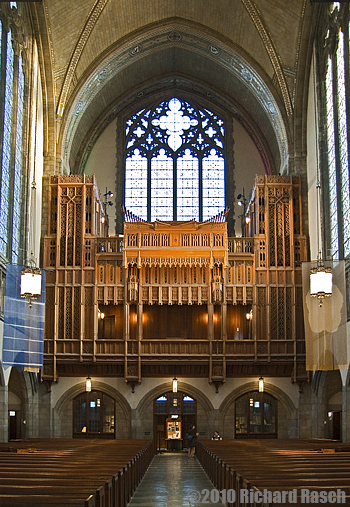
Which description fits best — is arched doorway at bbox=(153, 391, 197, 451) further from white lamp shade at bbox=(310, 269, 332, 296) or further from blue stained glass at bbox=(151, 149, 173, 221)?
white lamp shade at bbox=(310, 269, 332, 296)

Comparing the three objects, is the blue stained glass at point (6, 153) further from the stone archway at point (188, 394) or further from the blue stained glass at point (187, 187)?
the blue stained glass at point (187, 187)

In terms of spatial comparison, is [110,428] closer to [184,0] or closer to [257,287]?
[257,287]

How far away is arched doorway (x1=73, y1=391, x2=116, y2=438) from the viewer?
32344 millimetres

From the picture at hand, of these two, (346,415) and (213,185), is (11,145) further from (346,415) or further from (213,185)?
(346,415)

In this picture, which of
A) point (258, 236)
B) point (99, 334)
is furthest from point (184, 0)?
point (99, 334)

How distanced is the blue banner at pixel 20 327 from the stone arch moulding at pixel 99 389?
127 inches

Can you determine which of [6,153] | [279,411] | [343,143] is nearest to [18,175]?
[6,153]

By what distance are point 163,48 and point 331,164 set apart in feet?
41.1

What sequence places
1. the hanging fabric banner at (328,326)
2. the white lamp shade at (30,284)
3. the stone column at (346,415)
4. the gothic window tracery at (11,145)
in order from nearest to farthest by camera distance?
1. the white lamp shade at (30,284)
2. the stone column at (346,415)
3. the hanging fabric banner at (328,326)
4. the gothic window tracery at (11,145)

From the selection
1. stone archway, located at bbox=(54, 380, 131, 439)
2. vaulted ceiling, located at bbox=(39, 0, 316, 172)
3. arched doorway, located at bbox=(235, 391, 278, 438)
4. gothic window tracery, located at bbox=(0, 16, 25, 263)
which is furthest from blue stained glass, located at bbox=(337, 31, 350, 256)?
gothic window tracery, located at bbox=(0, 16, 25, 263)

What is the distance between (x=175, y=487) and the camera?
57.6 feet

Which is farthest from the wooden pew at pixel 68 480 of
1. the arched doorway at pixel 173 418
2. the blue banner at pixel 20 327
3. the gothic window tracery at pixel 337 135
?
the arched doorway at pixel 173 418

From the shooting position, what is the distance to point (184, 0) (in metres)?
34.2

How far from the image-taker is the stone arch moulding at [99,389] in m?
31.8
